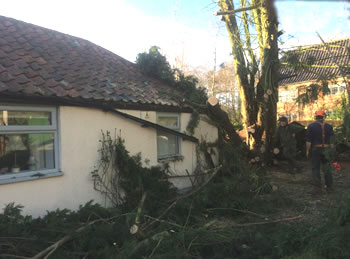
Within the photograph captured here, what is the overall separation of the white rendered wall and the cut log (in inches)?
95.0

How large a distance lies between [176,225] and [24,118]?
3.36 m

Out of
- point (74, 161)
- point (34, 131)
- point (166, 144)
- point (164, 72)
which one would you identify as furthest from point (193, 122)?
point (34, 131)

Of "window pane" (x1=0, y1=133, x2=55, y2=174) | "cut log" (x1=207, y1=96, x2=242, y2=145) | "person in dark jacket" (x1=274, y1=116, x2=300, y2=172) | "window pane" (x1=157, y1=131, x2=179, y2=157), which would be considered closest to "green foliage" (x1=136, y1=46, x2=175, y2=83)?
"cut log" (x1=207, y1=96, x2=242, y2=145)

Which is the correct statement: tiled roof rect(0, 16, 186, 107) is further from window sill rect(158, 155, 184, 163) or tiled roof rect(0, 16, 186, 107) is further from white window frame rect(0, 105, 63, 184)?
window sill rect(158, 155, 184, 163)

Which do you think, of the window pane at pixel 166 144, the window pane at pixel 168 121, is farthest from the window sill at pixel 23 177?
the window pane at pixel 168 121

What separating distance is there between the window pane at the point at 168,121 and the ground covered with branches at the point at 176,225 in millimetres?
1594

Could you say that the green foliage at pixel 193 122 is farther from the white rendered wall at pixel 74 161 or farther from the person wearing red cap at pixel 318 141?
the person wearing red cap at pixel 318 141

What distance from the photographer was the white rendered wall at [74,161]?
4.89 metres

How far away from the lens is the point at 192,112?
28.2 feet

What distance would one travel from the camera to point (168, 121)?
8125 mm

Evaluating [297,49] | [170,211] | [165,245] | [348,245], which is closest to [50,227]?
[165,245]

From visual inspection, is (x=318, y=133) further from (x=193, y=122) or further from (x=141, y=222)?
(x=141, y=222)

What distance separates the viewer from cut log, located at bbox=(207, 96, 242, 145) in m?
8.37

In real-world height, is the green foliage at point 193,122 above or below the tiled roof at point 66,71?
below
